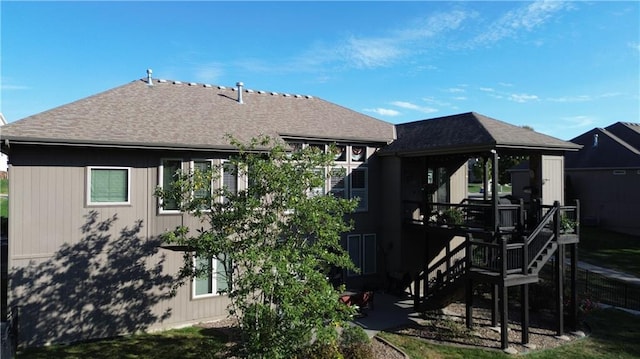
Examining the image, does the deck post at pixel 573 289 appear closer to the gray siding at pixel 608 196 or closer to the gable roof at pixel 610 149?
the gray siding at pixel 608 196

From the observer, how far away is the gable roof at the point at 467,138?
1226 centimetres

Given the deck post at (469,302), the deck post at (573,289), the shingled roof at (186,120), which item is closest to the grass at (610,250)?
the deck post at (573,289)

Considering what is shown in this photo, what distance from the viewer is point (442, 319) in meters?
13.0

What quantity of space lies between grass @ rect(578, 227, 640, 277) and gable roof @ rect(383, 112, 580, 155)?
36.2 feet

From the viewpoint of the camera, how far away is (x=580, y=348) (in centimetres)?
1122

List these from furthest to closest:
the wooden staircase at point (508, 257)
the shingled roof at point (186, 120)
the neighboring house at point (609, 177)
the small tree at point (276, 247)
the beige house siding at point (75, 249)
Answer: the neighboring house at point (609, 177), the shingled roof at point (186, 120), the wooden staircase at point (508, 257), the beige house siding at point (75, 249), the small tree at point (276, 247)

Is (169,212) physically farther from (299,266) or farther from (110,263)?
(299,266)

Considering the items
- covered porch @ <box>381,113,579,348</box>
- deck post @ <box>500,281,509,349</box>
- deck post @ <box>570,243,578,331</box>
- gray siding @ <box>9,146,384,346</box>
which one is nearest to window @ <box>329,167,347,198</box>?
covered porch @ <box>381,113,579,348</box>

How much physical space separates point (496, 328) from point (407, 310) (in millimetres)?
2836

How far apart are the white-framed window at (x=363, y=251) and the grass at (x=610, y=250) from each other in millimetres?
12897

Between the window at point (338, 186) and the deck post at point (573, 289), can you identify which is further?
the window at point (338, 186)

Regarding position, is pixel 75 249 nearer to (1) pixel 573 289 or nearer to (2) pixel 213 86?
(2) pixel 213 86

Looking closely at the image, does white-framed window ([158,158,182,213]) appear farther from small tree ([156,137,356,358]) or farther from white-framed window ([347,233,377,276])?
white-framed window ([347,233,377,276])

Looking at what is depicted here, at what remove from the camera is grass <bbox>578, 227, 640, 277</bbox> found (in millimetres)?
20814
